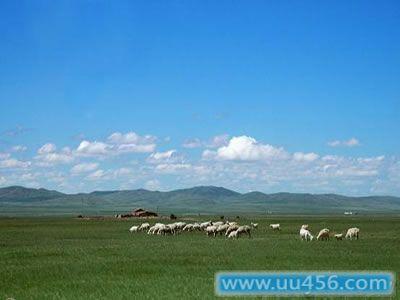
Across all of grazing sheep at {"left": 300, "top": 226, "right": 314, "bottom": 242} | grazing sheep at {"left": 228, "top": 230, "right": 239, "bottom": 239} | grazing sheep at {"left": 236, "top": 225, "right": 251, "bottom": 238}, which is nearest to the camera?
grazing sheep at {"left": 300, "top": 226, "right": 314, "bottom": 242}

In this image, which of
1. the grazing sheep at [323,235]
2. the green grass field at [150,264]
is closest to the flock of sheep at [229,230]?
the grazing sheep at [323,235]

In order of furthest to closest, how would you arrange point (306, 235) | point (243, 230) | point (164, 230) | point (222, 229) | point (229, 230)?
point (164, 230), point (222, 229), point (229, 230), point (243, 230), point (306, 235)

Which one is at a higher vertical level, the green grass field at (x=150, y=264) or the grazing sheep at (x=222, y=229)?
the grazing sheep at (x=222, y=229)

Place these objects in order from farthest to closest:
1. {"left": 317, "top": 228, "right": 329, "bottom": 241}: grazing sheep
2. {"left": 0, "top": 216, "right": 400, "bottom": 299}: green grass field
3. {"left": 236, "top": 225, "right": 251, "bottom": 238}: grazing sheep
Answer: {"left": 236, "top": 225, "right": 251, "bottom": 238}: grazing sheep, {"left": 317, "top": 228, "right": 329, "bottom": 241}: grazing sheep, {"left": 0, "top": 216, "right": 400, "bottom": 299}: green grass field

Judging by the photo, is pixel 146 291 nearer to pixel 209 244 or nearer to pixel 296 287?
pixel 296 287

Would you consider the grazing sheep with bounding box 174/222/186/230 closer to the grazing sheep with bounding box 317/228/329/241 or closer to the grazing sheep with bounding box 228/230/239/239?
the grazing sheep with bounding box 228/230/239/239

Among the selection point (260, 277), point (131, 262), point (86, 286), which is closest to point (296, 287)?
point (260, 277)

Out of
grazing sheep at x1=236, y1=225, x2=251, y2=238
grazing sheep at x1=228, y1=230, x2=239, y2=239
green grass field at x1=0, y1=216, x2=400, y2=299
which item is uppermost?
grazing sheep at x1=236, y1=225, x2=251, y2=238

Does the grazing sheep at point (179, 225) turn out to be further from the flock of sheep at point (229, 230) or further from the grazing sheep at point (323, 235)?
the grazing sheep at point (323, 235)

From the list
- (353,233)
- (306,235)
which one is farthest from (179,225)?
(353,233)

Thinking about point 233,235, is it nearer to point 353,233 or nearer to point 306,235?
point 306,235

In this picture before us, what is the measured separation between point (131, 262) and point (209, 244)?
10.8 metres

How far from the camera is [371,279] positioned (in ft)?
67.8

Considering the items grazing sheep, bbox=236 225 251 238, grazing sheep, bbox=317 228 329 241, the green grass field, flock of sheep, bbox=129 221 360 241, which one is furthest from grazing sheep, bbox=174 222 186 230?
the green grass field
